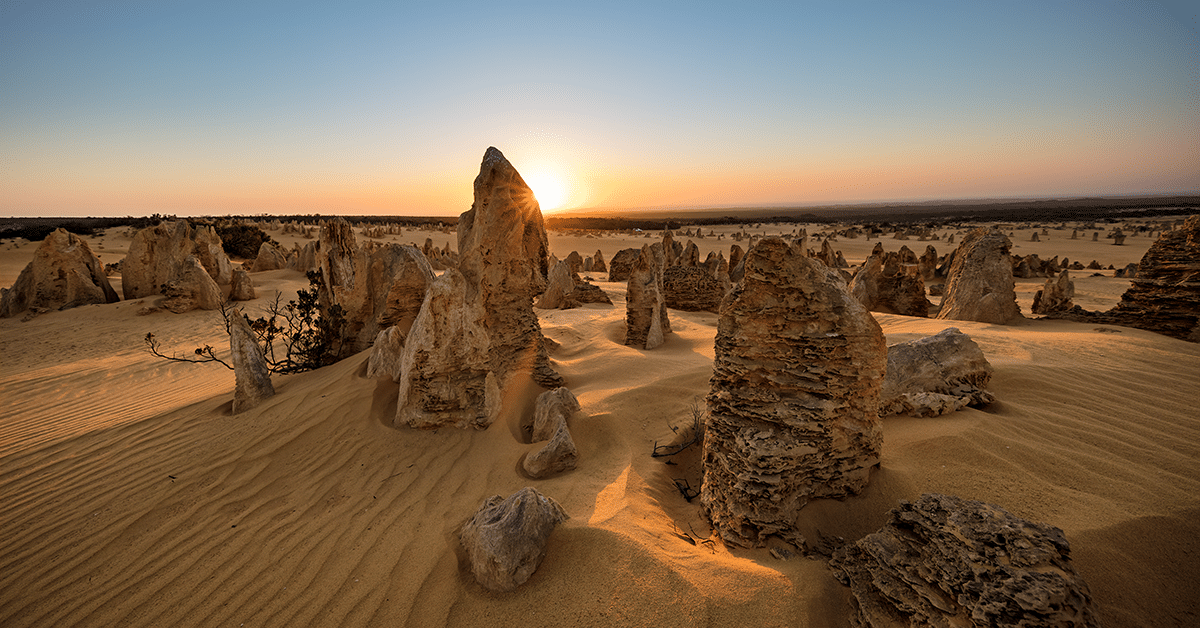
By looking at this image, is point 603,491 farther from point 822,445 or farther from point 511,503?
point 822,445

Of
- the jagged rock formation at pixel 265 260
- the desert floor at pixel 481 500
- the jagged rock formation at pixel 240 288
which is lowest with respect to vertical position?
the desert floor at pixel 481 500

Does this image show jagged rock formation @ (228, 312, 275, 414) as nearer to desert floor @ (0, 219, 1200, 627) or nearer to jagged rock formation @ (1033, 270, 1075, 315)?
desert floor @ (0, 219, 1200, 627)

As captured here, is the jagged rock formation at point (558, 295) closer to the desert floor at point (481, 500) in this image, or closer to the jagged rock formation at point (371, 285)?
the jagged rock formation at point (371, 285)

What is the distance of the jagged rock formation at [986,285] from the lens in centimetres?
907

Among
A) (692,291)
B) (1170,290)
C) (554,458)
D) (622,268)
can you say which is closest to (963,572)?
(554,458)

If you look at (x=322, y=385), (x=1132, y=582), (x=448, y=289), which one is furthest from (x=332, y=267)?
(x=1132, y=582)

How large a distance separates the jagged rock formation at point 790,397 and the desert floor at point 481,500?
0.74ft

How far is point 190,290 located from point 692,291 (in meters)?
Result: 14.0

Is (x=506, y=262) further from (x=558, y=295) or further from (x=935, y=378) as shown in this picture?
(x=558, y=295)

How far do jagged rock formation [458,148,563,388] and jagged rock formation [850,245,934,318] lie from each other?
28.9 feet

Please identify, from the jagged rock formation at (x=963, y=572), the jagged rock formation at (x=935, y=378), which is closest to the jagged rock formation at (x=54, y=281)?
the jagged rock formation at (x=963, y=572)

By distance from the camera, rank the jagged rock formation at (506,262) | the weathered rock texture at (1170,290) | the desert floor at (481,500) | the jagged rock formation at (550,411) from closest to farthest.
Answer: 1. the desert floor at (481,500)
2. the jagged rock formation at (550,411)
3. the jagged rock formation at (506,262)
4. the weathered rock texture at (1170,290)

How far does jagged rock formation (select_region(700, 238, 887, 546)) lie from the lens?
307cm

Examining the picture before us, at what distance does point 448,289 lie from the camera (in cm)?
473
